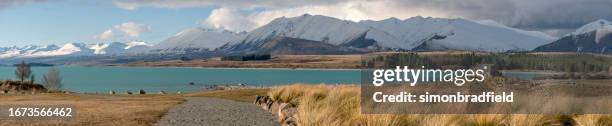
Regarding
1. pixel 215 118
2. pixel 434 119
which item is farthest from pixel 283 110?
pixel 434 119

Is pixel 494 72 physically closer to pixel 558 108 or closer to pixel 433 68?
pixel 433 68

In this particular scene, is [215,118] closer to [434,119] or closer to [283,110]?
[283,110]

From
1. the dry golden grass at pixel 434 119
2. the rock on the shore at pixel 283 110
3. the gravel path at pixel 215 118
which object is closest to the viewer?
the dry golden grass at pixel 434 119

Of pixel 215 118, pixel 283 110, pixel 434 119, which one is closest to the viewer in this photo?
pixel 434 119

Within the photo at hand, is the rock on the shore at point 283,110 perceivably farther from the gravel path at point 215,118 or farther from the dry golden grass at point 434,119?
the dry golden grass at point 434,119

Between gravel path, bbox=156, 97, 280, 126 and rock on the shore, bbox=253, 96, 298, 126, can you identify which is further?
gravel path, bbox=156, 97, 280, 126

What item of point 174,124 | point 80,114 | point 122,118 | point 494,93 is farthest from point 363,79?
point 80,114

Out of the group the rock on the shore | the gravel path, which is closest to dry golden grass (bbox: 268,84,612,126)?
the rock on the shore

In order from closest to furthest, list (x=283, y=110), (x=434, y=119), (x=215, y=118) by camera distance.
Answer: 1. (x=434, y=119)
2. (x=283, y=110)
3. (x=215, y=118)

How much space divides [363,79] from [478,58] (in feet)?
17.3

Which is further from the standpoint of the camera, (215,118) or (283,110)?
(215,118)

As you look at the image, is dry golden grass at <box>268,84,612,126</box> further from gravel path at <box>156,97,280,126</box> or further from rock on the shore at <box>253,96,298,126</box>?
gravel path at <box>156,97,280,126</box>

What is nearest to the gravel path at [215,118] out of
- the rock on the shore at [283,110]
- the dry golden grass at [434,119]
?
the rock on the shore at [283,110]

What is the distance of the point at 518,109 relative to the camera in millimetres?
24016
